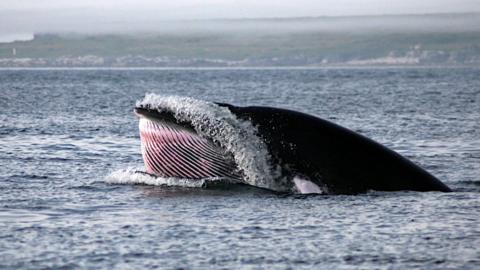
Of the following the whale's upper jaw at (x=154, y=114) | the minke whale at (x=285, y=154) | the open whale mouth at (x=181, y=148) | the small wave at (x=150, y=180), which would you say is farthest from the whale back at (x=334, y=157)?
the whale's upper jaw at (x=154, y=114)

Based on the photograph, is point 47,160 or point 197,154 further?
point 47,160

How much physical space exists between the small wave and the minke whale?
8cm

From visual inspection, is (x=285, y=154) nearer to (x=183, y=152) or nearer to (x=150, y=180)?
(x=183, y=152)

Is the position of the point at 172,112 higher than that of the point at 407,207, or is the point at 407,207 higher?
the point at 172,112

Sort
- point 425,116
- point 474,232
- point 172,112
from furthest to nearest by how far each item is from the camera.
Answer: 1. point 425,116
2. point 172,112
3. point 474,232

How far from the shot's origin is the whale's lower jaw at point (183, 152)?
1558 centimetres

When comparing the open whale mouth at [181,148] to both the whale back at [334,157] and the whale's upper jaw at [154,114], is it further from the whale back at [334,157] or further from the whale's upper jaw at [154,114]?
the whale back at [334,157]

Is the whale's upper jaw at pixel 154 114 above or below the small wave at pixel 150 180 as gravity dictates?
above

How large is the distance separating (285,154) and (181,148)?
1571 millimetres

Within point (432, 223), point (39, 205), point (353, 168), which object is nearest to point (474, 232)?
point (432, 223)

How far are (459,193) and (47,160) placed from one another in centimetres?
873

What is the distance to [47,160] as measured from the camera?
2141cm

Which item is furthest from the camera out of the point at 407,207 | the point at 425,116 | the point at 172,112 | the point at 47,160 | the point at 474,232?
the point at 425,116

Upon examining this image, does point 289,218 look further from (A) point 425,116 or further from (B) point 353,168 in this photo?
(A) point 425,116
